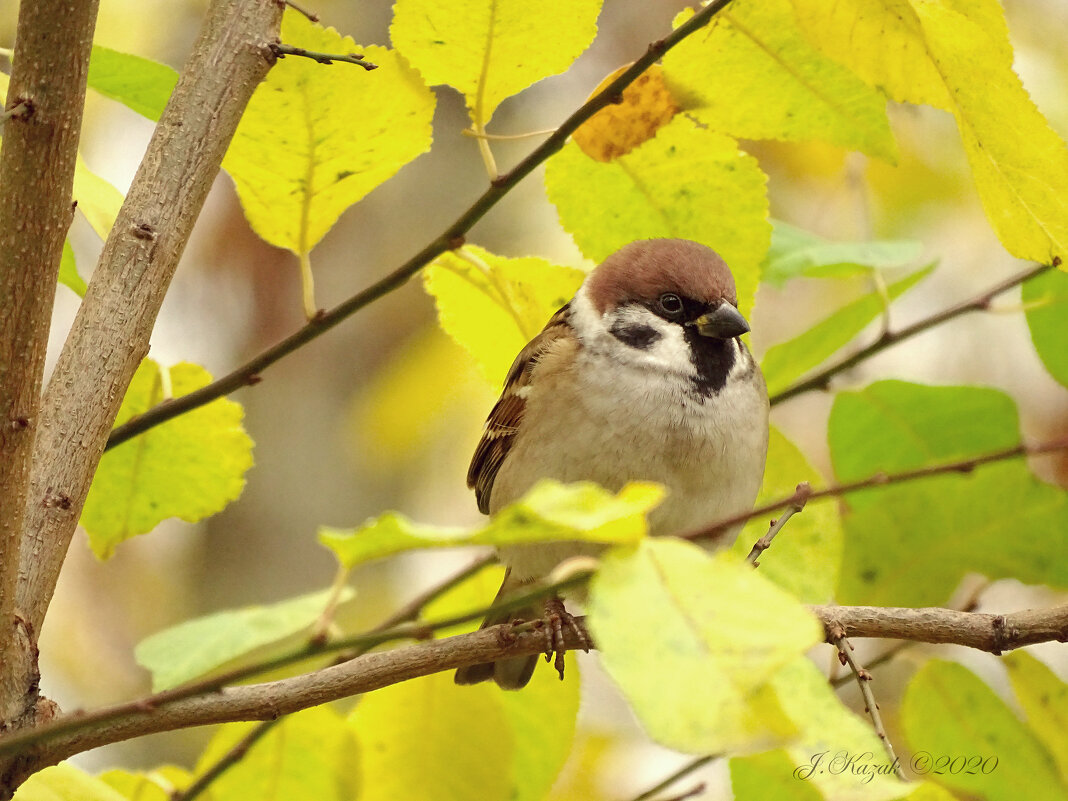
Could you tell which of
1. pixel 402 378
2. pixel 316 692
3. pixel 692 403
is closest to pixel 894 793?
pixel 316 692

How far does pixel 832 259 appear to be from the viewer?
5.15 feet

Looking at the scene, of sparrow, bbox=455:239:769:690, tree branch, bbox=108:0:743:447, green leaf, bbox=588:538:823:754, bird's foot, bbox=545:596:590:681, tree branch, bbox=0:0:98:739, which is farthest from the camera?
sparrow, bbox=455:239:769:690

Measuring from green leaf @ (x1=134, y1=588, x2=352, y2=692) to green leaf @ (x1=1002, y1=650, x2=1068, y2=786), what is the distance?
2.64 feet

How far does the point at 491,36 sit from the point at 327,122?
20cm

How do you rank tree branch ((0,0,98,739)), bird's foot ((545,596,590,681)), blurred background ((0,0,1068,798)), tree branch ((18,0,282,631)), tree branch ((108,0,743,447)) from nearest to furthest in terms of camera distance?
tree branch ((0,0,98,739)) < tree branch ((18,0,282,631)) < tree branch ((108,0,743,447)) < bird's foot ((545,596,590,681)) < blurred background ((0,0,1068,798))

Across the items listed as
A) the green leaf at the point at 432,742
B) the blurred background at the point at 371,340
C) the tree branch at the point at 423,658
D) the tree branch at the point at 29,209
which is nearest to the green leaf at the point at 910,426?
the tree branch at the point at 423,658

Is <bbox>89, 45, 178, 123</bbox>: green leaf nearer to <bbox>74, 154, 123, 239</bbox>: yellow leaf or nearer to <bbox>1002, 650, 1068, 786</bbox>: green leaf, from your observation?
<bbox>74, 154, 123, 239</bbox>: yellow leaf

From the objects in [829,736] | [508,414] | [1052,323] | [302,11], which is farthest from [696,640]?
[508,414]

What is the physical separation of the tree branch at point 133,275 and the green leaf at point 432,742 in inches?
18.5

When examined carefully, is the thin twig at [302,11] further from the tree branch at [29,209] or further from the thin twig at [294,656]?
the thin twig at [294,656]

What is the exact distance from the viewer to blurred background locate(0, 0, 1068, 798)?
12.0 ft

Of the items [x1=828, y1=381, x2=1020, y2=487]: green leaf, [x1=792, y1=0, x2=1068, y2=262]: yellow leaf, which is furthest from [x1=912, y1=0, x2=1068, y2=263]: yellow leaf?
[x1=828, y1=381, x2=1020, y2=487]: green leaf

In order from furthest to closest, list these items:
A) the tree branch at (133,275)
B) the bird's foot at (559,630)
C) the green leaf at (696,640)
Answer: the bird's foot at (559,630), the tree branch at (133,275), the green leaf at (696,640)

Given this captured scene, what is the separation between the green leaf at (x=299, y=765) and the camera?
4.42 feet
